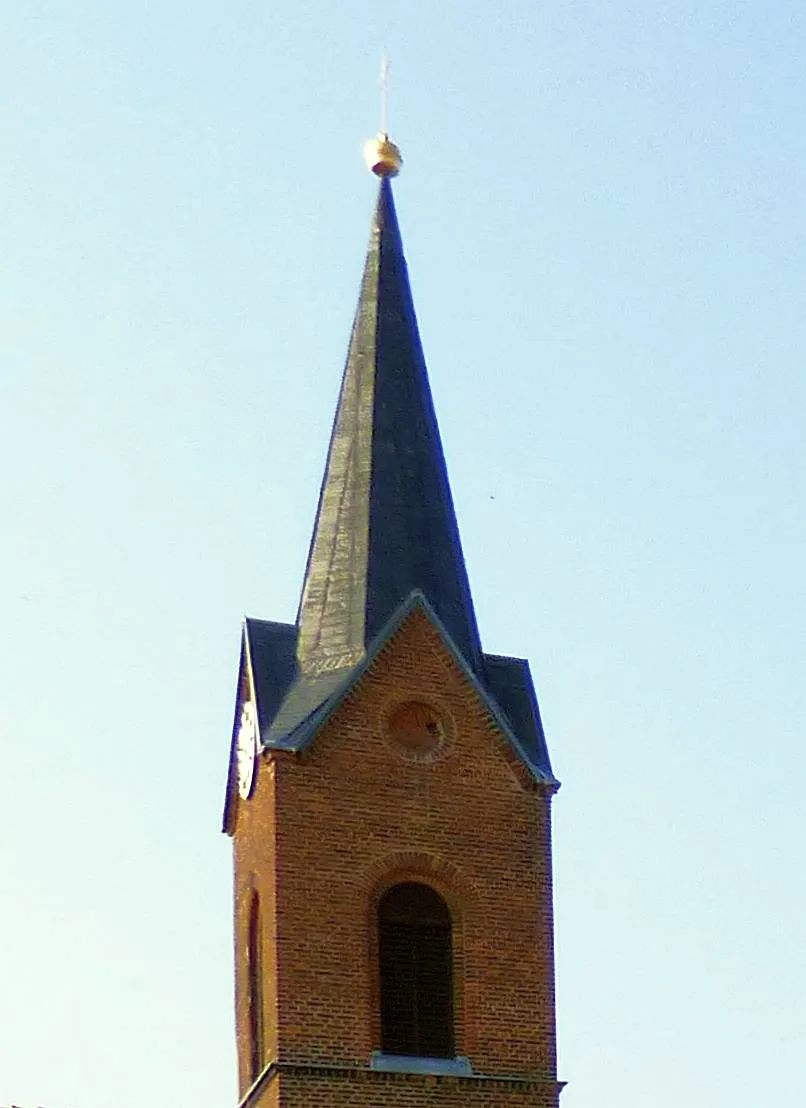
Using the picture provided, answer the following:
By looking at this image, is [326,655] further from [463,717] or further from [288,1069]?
[288,1069]

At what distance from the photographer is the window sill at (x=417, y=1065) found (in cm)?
3506

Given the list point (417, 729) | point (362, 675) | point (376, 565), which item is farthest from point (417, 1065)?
point (376, 565)

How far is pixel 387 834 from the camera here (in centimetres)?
3641

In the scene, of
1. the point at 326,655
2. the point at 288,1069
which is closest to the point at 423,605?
the point at 326,655

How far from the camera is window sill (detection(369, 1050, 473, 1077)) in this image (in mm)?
35062

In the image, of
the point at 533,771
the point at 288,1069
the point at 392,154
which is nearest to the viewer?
the point at 288,1069

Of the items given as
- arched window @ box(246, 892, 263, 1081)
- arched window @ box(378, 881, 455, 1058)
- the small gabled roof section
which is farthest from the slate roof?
arched window @ box(378, 881, 455, 1058)

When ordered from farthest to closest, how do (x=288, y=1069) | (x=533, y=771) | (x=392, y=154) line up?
1. (x=392, y=154)
2. (x=533, y=771)
3. (x=288, y=1069)

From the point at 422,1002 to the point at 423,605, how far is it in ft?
18.9

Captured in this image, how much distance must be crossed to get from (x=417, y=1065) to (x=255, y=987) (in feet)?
9.10

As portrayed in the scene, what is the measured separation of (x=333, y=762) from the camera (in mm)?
36531

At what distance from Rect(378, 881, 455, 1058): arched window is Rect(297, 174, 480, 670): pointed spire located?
3.61 metres

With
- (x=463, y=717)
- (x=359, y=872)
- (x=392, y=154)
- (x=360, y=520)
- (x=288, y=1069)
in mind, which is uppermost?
(x=392, y=154)

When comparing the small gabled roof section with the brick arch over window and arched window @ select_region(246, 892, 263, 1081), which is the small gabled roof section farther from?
arched window @ select_region(246, 892, 263, 1081)
